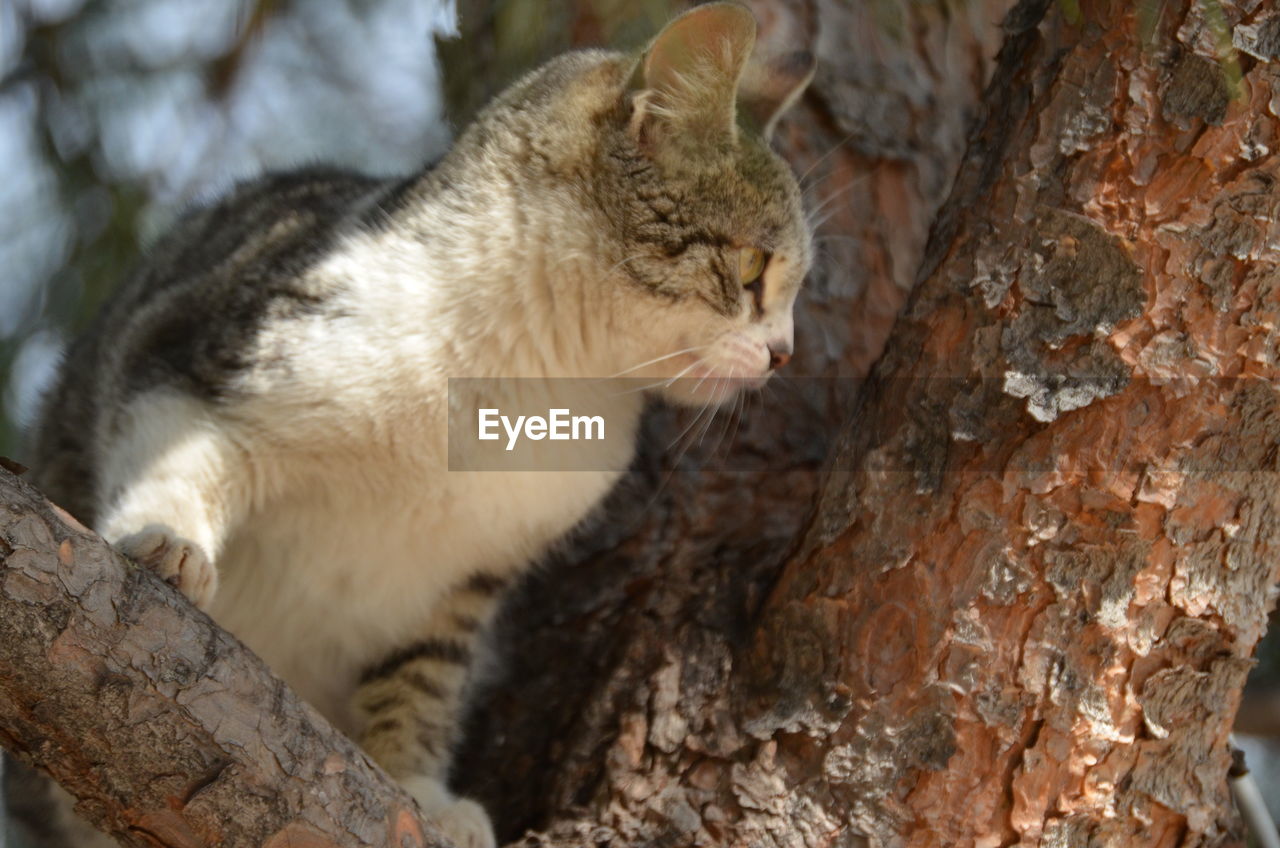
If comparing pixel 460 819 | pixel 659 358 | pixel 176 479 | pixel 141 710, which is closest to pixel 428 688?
pixel 460 819

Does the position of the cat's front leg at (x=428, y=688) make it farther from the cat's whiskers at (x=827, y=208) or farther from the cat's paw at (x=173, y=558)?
the cat's whiskers at (x=827, y=208)

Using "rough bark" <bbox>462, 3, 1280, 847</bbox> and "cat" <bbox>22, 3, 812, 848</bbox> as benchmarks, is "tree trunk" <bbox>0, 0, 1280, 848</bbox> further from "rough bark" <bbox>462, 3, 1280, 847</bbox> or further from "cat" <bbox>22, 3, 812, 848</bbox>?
"cat" <bbox>22, 3, 812, 848</bbox>

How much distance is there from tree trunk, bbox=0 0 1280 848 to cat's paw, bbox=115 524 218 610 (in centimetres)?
71

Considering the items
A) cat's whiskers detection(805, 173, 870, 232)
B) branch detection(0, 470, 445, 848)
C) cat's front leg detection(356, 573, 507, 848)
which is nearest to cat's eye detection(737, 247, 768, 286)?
cat's whiskers detection(805, 173, 870, 232)

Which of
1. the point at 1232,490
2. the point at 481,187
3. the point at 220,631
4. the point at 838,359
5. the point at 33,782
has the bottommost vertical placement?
the point at 33,782

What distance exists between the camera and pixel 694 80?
7.33 ft

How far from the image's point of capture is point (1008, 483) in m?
1.76

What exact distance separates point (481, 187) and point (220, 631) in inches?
41.4

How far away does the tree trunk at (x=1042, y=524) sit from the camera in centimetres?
171

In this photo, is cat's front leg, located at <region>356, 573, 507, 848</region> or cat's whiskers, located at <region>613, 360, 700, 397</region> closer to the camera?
cat's whiskers, located at <region>613, 360, 700, 397</region>

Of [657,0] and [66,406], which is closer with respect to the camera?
[657,0]

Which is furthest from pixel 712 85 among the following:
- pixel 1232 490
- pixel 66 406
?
pixel 66 406

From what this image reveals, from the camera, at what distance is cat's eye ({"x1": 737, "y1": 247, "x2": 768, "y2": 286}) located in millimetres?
2290

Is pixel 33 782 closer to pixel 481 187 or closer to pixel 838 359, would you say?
pixel 481 187
